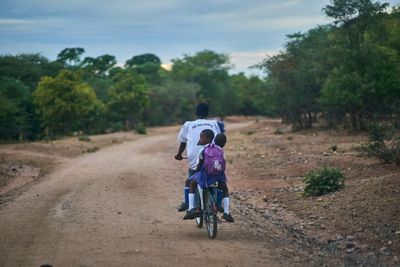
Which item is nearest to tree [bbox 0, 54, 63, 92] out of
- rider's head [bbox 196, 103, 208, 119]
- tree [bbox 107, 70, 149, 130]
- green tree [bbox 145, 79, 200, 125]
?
tree [bbox 107, 70, 149, 130]

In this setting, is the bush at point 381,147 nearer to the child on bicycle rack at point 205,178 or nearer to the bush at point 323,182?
the bush at point 323,182

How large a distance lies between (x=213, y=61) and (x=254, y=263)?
283 ft

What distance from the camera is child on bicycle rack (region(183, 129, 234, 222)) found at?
858 centimetres

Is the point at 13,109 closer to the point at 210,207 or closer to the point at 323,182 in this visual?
the point at 323,182

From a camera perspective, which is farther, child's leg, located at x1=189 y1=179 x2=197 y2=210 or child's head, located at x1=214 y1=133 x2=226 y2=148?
child's leg, located at x1=189 y1=179 x2=197 y2=210

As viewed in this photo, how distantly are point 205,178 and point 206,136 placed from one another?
2.24 feet

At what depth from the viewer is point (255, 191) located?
47.8 feet

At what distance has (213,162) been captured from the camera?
334 inches

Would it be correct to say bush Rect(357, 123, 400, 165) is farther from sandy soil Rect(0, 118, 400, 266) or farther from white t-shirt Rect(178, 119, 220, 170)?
white t-shirt Rect(178, 119, 220, 170)

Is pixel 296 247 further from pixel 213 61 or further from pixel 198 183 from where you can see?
pixel 213 61

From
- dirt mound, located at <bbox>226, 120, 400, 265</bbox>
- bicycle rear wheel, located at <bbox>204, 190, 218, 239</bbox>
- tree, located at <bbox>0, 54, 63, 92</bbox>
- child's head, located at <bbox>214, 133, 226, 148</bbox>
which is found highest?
tree, located at <bbox>0, 54, 63, 92</bbox>

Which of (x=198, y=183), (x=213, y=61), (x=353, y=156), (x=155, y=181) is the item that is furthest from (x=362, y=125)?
(x=213, y=61)

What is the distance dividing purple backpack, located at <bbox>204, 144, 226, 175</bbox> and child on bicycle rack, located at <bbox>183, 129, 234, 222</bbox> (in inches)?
2.9

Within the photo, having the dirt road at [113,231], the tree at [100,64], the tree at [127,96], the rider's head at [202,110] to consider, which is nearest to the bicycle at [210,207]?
the dirt road at [113,231]
